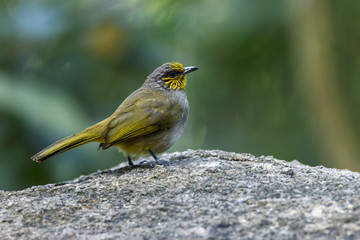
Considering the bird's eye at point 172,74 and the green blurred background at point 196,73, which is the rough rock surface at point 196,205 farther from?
the green blurred background at point 196,73

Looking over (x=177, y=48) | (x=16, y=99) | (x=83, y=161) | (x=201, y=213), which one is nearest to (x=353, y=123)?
(x=177, y=48)

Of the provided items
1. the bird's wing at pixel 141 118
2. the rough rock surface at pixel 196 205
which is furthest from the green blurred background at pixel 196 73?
the rough rock surface at pixel 196 205

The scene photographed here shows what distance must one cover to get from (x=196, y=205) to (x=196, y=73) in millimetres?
4948

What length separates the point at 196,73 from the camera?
26.2 feet

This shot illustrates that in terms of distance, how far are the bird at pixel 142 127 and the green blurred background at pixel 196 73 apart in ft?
2.91

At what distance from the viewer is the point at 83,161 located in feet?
18.6

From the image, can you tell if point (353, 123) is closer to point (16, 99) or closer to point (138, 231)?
point (16, 99)

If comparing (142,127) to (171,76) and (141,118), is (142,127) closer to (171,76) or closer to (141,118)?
(141,118)

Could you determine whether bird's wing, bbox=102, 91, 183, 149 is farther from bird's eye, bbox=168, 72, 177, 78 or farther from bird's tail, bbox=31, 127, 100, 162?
bird's eye, bbox=168, 72, 177, 78

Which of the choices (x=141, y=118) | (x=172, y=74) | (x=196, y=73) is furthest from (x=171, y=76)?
(x=196, y=73)

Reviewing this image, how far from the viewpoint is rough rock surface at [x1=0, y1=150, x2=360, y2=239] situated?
9.00 feet

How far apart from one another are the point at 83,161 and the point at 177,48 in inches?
80.8

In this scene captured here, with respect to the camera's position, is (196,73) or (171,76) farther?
(196,73)

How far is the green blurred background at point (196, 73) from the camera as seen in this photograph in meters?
5.67
